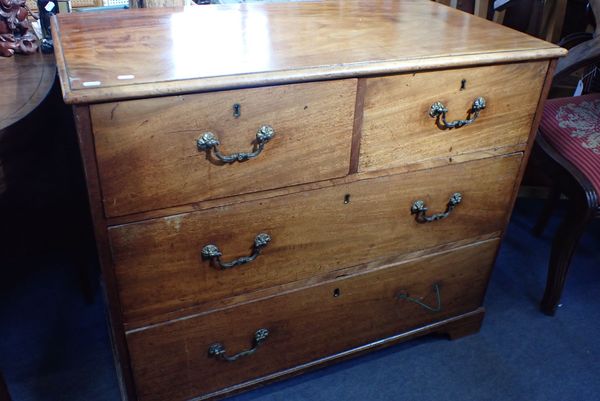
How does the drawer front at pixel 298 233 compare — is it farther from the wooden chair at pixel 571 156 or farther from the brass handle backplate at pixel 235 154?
the wooden chair at pixel 571 156

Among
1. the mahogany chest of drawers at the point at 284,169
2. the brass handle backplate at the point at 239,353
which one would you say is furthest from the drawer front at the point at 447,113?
the brass handle backplate at the point at 239,353

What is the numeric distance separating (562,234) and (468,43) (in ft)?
2.50

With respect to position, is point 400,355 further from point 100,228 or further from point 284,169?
point 100,228

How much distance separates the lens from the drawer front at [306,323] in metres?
1.29

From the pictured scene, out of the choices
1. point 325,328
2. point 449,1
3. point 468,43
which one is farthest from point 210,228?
point 449,1

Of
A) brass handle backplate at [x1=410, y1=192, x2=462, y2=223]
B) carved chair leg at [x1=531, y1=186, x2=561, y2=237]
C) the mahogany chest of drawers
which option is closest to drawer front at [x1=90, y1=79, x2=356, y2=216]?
the mahogany chest of drawers

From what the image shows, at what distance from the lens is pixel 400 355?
65.8 inches

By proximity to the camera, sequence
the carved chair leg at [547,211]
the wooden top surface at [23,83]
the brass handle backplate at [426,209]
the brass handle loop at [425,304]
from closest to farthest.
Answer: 1. the wooden top surface at [23,83]
2. the brass handle backplate at [426,209]
3. the brass handle loop at [425,304]
4. the carved chair leg at [547,211]

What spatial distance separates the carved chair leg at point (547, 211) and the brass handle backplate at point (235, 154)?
55.0 inches

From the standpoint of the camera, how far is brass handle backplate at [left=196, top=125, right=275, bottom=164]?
3.43ft

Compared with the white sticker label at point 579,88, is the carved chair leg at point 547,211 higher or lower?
lower

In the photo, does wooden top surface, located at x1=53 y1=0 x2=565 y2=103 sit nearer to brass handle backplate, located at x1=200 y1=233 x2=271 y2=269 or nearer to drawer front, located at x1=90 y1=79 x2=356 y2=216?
drawer front, located at x1=90 y1=79 x2=356 y2=216

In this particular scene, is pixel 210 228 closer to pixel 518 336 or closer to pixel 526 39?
pixel 526 39

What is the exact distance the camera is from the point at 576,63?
1624 mm
